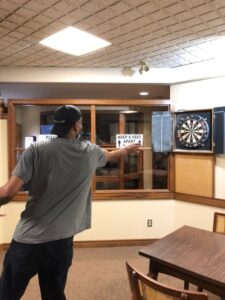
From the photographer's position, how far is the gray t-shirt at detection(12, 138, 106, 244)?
4.95 ft

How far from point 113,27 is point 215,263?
1852 millimetres

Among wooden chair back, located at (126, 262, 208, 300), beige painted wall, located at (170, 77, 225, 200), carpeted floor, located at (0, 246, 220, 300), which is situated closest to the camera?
wooden chair back, located at (126, 262, 208, 300)

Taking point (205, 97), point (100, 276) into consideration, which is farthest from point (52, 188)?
point (205, 97)

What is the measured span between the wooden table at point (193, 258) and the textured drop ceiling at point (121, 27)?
1.63 m

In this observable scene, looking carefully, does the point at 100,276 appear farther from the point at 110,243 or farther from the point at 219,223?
the point at 219,223

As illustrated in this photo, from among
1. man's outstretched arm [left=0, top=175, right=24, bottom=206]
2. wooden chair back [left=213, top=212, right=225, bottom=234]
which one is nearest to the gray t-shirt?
man's outstretched arm [left=0, top=175, right=24, bottom=206]

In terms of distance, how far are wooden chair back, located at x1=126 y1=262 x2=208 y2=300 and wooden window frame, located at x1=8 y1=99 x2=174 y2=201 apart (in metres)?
2.22

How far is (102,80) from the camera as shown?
3.56m

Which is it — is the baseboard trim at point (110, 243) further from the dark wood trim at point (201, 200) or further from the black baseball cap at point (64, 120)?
the black baseball cap at point (64, 120)

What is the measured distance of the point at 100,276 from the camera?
2.88m

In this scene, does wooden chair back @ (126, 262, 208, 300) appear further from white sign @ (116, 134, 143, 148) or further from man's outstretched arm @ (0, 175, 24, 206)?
white sign @ (116, 134, 143, 148)

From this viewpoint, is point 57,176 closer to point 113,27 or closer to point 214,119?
point 113,27


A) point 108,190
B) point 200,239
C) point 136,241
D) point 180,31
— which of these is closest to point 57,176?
point 200,239

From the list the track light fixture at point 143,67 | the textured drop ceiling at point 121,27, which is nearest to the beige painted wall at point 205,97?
the textured drop ceiling at point 121,27
